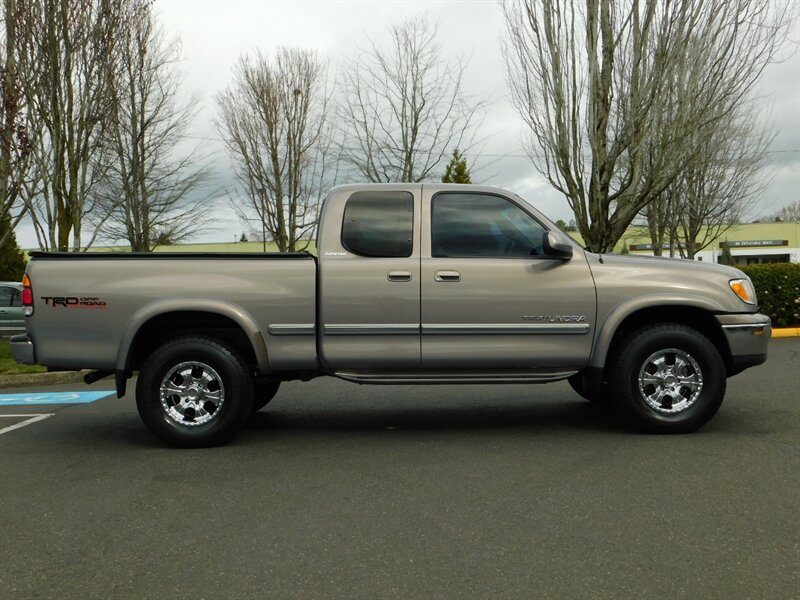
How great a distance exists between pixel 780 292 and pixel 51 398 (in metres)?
12.8

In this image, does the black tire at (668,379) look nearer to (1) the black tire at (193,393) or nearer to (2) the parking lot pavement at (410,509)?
(2) the parking lot pavement at (410,509)

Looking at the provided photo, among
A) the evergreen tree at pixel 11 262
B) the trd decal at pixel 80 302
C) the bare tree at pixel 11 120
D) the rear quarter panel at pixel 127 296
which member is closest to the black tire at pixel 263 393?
the rear quarter panel at pixel 127 296

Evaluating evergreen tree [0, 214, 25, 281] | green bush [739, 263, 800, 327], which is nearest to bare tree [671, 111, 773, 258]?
green bush [739, 263, 800, 327]

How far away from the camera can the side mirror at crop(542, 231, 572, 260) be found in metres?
5.65

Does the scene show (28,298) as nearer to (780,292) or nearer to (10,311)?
(10,311)

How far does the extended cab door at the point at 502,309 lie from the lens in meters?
5.68

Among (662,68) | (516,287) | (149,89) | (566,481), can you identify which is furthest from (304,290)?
(149,89)

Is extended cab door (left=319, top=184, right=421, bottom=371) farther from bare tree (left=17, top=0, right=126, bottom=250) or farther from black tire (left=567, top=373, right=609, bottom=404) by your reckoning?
bare tree (left=17, top=0, right=126, bottom=250)

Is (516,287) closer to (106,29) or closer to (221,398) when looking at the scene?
(221,398)

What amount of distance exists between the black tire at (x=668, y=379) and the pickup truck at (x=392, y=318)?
0.01m

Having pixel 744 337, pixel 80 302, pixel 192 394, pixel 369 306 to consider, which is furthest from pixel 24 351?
pixel 744 337

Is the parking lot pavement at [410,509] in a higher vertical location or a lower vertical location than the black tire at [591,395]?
lower

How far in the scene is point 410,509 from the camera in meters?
4.11

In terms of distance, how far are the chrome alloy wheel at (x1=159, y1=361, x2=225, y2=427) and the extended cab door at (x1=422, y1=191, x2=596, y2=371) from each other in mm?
1613
